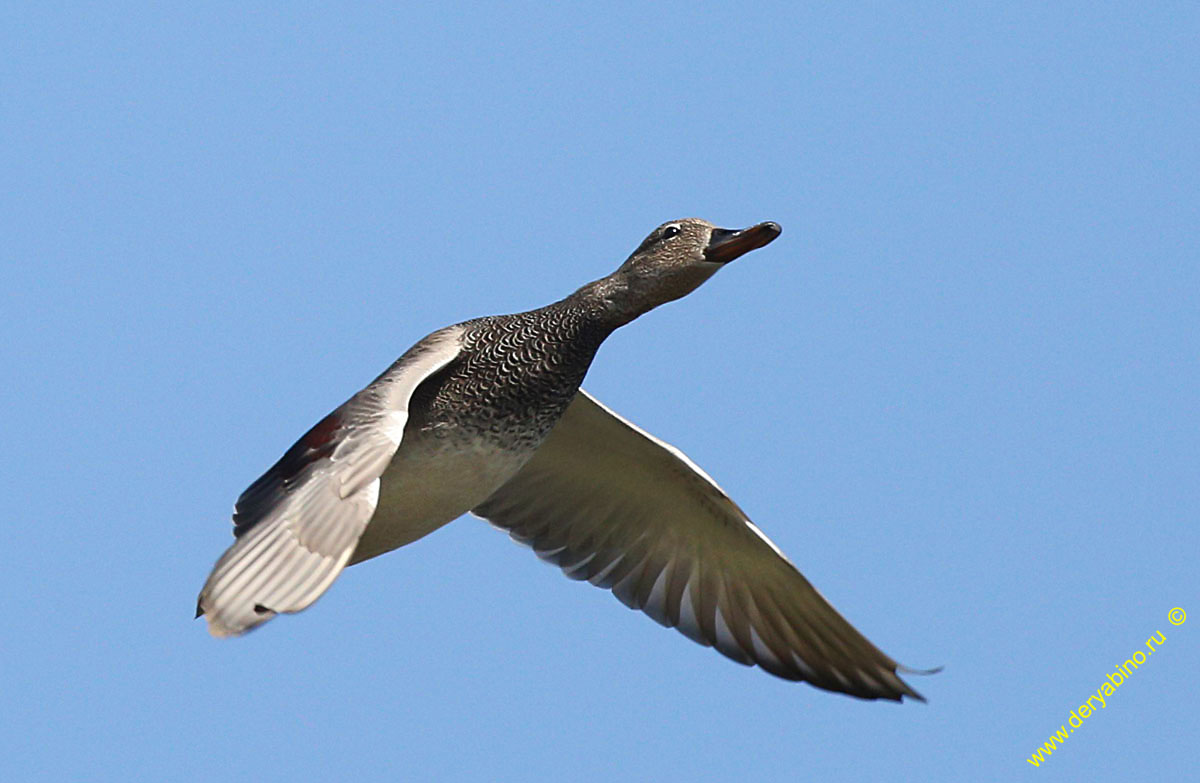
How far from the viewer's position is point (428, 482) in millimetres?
11273

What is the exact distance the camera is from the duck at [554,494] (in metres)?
9.60

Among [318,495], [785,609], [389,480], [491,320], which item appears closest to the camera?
[318,495]

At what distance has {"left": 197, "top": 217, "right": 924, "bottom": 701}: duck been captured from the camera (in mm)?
9602

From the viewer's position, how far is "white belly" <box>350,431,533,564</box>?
36.9 ft

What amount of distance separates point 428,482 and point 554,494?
2112 mm

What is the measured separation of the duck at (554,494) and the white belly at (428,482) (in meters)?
0.01

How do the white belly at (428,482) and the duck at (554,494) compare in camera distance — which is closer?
the duck at (554,494)

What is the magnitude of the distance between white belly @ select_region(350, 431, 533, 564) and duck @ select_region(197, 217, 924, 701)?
1cm

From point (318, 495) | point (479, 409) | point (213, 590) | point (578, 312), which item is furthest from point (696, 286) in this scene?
point (213, 590)

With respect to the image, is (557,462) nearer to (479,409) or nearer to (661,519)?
(661,519)

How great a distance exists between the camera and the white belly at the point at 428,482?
1126cm

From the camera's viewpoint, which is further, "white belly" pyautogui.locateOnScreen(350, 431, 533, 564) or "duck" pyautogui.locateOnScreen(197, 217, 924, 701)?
"white belly" pyautogui.locateOnScreen(350, 431, 533, 564)

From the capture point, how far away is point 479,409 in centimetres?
1140

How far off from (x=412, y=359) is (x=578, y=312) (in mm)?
1165
